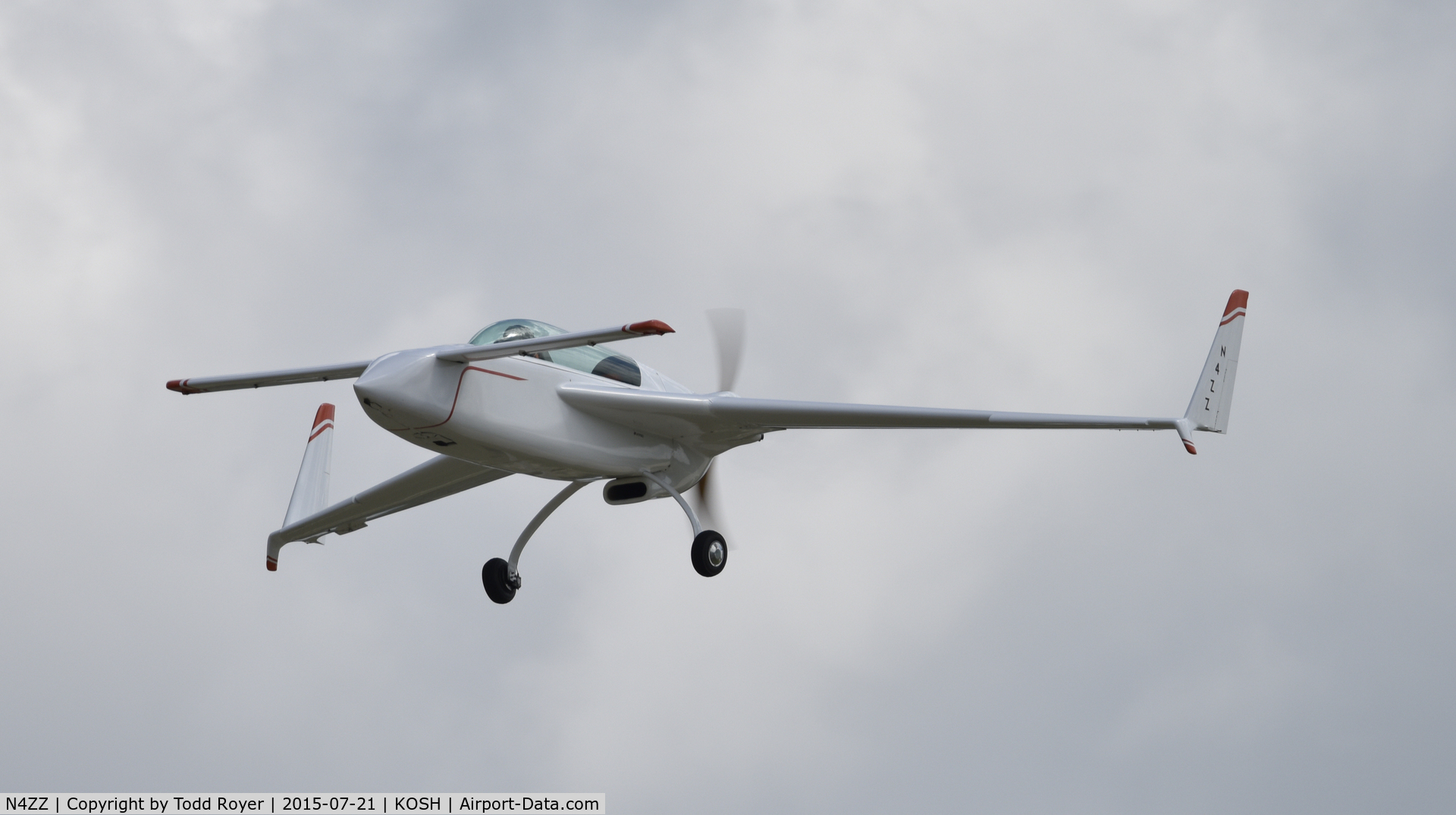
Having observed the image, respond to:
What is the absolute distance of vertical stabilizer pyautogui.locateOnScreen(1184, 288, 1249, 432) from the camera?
2383 cm

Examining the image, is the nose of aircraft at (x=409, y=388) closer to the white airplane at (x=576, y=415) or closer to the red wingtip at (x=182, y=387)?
the white airplane at (x=576, y=415)

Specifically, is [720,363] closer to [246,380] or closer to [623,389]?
[623,389]

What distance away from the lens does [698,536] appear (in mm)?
22625

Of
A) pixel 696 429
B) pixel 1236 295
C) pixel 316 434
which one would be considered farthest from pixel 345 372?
pixel 1236 295

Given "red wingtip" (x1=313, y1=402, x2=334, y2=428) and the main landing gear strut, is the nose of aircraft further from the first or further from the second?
"red wingtip" (x1=313, y1=402, x2=334, y2=428)

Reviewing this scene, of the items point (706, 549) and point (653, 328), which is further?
point (706, 549)

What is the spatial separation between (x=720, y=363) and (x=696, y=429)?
187 cm

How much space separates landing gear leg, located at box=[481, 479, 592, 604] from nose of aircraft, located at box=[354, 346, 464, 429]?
4.76m

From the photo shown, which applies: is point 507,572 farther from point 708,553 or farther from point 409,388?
point 409,388

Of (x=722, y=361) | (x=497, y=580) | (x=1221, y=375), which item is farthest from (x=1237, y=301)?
(x=497, y=580)

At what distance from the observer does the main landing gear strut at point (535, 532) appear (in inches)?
886

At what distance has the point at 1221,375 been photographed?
24.5m

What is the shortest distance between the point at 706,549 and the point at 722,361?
3471 millimetres

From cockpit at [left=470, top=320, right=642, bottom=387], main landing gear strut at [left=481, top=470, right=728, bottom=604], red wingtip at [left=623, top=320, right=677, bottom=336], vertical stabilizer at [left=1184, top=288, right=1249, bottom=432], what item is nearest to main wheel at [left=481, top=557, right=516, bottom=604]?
main landing gear strut at [left=481, top=470, right=728, bottom=604]
